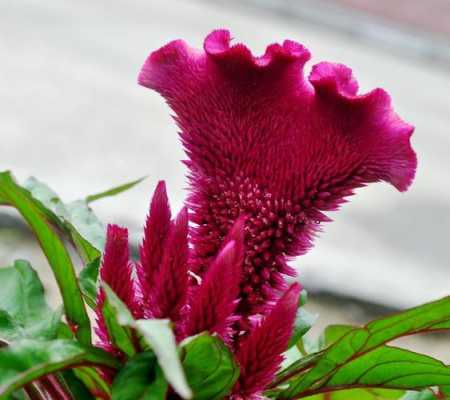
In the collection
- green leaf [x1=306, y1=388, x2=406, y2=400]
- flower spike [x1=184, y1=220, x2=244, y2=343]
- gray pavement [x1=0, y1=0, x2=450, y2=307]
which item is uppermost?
gray pavement [x1=0, y1=0, x2=450, y2=307]

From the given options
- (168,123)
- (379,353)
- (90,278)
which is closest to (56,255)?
(90,278)

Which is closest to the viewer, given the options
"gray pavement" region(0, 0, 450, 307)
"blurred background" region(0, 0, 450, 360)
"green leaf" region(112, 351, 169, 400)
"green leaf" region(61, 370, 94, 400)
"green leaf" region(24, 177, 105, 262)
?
"green leaf" region(112, 351, 169, 400)

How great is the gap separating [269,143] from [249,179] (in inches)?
1.3

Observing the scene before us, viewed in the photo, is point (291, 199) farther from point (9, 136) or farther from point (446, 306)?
point (9, 136)

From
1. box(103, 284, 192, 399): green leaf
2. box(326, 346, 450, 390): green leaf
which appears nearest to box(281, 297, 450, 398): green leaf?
box(326, 346, 450, 390): green leaf

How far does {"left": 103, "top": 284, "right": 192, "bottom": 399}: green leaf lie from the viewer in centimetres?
46

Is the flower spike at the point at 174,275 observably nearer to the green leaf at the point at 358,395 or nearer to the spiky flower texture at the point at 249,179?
the spiky flower texture at the point at 249,179

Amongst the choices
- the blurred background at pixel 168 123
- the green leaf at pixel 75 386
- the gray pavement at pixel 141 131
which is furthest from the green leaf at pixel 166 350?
the gray pavement at pixel 141 131

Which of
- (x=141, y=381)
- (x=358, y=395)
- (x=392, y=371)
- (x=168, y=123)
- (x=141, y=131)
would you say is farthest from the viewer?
(x=168, y=123)

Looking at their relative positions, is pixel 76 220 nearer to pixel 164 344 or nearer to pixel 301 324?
pixel 301 324

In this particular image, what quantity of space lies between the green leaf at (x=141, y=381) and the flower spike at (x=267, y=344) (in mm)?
71

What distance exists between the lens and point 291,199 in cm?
68

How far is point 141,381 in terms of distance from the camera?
60cm

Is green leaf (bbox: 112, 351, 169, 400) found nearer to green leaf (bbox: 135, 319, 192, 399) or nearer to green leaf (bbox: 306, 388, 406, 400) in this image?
green leaf (bbox: 135, 319, 192, 399)
